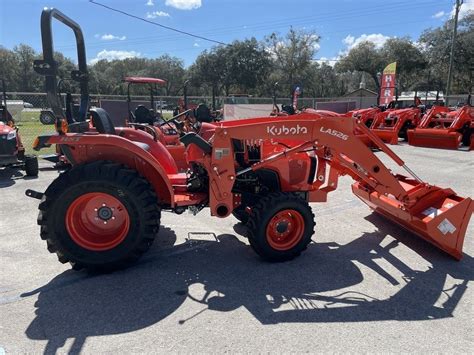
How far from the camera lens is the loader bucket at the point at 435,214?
378 cm

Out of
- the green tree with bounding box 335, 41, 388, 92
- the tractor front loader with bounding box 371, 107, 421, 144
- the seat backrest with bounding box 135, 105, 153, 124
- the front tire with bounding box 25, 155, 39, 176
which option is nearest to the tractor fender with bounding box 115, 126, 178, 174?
the seat backrest with bounding box 135, 105, 153, 124

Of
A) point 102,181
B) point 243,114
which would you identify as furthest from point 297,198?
point 243,114

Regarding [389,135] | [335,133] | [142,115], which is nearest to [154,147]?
[335,133]

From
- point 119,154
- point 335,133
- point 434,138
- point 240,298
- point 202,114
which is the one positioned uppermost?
point 202,114

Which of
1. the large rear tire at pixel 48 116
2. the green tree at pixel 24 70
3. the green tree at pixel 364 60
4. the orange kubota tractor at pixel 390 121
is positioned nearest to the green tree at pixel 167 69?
the green tree at pixel 24 70

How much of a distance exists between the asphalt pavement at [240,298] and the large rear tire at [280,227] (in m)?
0.14

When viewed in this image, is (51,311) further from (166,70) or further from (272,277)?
(166,70)

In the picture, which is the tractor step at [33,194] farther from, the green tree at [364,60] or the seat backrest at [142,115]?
the green tree at [364,60]

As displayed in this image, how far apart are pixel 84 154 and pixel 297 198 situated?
2072 millimetres

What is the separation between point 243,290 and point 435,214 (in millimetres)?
2130

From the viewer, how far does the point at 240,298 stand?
10.2 ft

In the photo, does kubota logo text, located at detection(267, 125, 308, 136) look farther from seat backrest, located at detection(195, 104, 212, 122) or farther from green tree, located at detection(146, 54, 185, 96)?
green tree, located at detection(146, 54, 185, 96)

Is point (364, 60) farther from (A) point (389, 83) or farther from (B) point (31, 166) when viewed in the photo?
(B) point (31, 166)

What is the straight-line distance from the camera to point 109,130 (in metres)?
3.89
